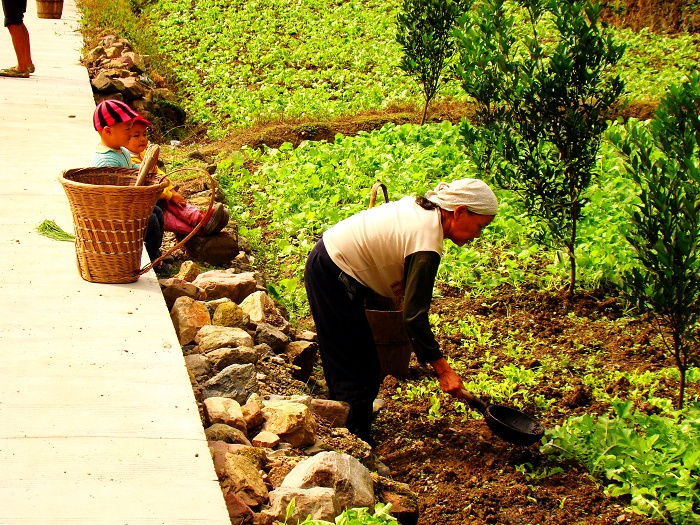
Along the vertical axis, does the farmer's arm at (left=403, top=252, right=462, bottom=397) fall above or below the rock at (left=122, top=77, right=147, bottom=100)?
above

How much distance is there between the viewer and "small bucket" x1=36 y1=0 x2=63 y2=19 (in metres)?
12.6

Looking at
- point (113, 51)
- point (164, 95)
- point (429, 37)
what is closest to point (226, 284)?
point (429, 37)

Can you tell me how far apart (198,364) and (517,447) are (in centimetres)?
172

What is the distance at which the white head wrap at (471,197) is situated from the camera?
4086 mm

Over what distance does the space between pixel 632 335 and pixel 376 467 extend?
7.37ft

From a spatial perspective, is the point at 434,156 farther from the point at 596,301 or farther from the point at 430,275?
the point at 430,275

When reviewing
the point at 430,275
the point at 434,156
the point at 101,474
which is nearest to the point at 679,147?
the point at 430,275

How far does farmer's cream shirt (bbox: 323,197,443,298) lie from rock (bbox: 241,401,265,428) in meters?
0.87

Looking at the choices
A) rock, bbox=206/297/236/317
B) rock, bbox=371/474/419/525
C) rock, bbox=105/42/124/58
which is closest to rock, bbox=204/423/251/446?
rock, bbox=371/474/419/525

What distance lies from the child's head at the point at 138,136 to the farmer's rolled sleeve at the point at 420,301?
238 cm

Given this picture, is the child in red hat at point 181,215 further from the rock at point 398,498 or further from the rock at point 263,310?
the rock at point 398,498

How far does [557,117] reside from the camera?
607cm

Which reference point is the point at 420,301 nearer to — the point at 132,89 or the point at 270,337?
the point at 270,337

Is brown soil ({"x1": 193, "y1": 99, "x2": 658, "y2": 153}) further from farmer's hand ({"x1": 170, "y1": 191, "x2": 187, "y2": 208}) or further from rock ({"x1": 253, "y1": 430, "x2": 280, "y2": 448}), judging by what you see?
rock ({"x1": 253, "y1": 430, "x2": 280, "y2": 448})
